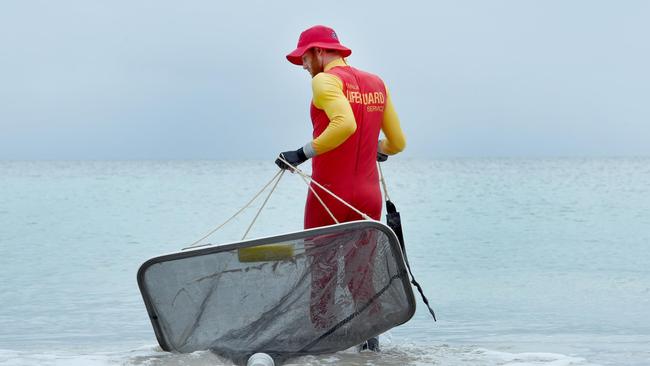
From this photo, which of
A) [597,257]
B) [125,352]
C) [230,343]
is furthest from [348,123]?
[597,257]

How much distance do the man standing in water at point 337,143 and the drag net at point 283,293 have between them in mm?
15

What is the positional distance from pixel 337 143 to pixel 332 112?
14 cm

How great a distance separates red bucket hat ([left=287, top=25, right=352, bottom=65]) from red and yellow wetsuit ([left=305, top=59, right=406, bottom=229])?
0.10m

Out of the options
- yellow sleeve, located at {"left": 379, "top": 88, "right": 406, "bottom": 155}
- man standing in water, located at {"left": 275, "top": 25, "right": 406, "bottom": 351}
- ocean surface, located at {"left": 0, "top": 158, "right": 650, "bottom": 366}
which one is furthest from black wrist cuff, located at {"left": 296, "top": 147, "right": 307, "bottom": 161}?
ocean surface, located at {"left": 0, "top": 158, "right": 650, "bottom": 366}

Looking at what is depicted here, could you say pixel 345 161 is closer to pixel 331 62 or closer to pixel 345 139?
pixel 345 139

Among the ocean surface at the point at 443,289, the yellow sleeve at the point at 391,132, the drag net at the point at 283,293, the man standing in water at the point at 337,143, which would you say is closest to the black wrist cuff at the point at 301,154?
the man standing in water at the point at 337,143

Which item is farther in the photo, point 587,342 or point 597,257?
point 597,257

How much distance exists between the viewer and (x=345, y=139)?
182 inches

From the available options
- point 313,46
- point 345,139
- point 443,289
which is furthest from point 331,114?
point 443,289

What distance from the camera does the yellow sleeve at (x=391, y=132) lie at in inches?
200

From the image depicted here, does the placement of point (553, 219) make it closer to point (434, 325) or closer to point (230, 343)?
point (434, 325)

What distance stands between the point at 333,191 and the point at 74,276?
6.23 m

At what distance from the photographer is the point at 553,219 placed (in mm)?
20406

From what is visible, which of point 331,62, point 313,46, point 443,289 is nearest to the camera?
point 313,46
